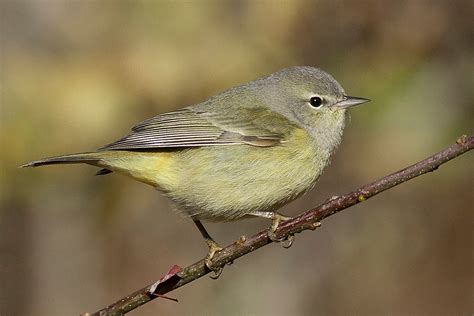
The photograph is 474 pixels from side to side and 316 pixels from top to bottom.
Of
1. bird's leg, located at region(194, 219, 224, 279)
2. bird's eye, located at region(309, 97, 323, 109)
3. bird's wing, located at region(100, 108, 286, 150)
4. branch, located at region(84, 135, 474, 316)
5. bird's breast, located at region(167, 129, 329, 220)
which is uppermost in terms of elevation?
bird's wing, located at region(100, 108, 286, 150)

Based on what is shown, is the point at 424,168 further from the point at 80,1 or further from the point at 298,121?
the point at 80,1

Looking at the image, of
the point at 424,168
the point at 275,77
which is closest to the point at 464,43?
the point at 275,77

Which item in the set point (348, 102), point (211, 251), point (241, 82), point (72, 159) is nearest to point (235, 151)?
point (211, 251)

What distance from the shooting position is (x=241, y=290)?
7.31m

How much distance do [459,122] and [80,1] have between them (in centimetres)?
319

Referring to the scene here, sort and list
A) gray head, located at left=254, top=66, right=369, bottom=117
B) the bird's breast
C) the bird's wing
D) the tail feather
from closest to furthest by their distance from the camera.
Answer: the tail feather < the bird's breast < the bird's wing < gray head, located at left=254, top=66, right=369, bottom=117

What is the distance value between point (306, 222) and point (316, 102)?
2.20 metres

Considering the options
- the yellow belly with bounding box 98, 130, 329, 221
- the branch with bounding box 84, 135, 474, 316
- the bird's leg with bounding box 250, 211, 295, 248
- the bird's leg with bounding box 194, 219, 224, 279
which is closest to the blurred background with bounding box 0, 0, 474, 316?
the yellow belly with bounding box 98, 130, 329, 221

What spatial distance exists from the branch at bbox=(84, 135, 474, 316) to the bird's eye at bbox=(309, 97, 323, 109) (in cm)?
203

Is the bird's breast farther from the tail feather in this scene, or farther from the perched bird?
the tail feather

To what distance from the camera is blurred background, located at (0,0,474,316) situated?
5777 millimetres

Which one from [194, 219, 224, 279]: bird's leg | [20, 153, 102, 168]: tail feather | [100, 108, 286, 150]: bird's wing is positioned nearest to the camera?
[194, 219, 224, 279]: bird's leg

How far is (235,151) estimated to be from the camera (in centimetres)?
489

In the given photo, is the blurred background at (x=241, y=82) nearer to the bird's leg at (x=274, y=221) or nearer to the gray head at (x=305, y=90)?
the gray head at (x=305, y=90)
